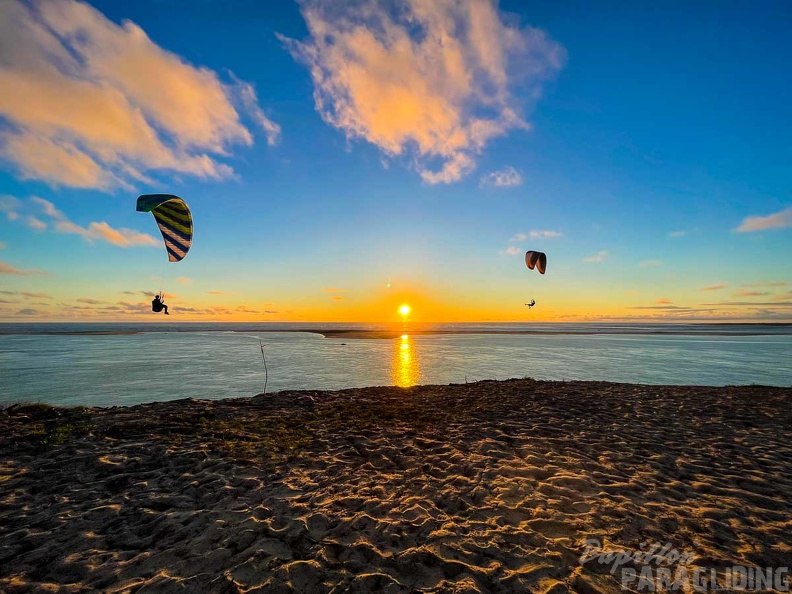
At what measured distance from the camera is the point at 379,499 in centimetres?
552

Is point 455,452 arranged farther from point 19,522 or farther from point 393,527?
point 19,522

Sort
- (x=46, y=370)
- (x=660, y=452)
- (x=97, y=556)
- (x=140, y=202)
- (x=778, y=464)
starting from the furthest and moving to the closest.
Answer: (x=46, y=370) → (x=140, y=202) → (x=660, y=452) → (x=778, y=464) → (x=97, y=556)

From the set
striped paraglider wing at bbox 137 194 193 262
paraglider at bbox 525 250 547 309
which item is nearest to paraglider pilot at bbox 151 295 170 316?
striped paraglider wing at bbox 137 194 193 262

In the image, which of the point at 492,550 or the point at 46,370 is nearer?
the point at 492,550

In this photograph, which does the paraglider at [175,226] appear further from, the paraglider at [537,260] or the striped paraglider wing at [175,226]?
the paraglider at [537,260]

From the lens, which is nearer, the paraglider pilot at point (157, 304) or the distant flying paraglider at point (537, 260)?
the paraglider pilot at point (157, 304)

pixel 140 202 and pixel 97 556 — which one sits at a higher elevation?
pixel 140 202

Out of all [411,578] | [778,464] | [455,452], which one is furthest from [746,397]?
[411,578]

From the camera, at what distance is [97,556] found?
4.16 metres

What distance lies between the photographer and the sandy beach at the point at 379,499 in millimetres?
3945

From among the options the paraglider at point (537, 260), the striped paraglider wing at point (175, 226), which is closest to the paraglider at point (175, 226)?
the striped paraglider wing at point (175, 226)

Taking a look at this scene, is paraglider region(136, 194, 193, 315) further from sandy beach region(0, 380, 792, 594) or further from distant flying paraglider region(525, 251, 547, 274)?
distant flying paraglider region(525, 251, 547, 274)

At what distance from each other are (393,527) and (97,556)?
138 inches

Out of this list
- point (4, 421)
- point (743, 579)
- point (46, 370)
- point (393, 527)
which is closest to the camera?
point (743, 579)
